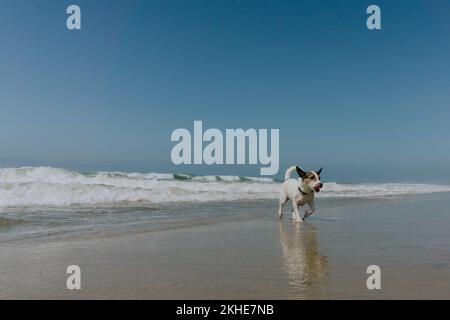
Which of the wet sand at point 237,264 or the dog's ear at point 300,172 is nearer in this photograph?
the wet sand at point 237,264

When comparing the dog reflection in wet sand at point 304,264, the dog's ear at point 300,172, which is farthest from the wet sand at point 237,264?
the dog's ear at point 300,172

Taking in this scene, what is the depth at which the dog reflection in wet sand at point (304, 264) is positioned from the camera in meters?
3.38

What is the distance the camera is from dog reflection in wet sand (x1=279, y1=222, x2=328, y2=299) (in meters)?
3.38

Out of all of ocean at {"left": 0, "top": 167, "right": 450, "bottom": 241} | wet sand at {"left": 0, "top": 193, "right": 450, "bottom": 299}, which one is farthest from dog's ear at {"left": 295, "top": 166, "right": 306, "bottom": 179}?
ocean at {"left": 0, "top": 167, "right": 450, "bottom": 241}

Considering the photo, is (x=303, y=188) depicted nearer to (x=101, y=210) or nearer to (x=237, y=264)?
(x=237, y=264)

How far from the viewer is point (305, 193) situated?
27.8ft

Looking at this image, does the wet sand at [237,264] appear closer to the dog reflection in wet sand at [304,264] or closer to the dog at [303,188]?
the dog reflection in wet sand at [304,264]

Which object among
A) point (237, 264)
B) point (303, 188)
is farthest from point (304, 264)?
point (303, 188)

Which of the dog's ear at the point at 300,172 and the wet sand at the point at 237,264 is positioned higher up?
the dog's ear at the point at 300,172

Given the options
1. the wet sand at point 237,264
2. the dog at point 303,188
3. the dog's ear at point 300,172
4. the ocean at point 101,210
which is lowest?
the ocean at point 101,210

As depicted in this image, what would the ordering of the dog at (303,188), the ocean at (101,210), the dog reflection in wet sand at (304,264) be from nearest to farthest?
the dog reflection in wet sand at (304,264)
the ocean at (101,210)
the dog at (303,188)

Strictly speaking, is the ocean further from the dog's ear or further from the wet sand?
the dog's ear

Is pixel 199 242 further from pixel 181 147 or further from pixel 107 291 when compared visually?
pixel 181 147

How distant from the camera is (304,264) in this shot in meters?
4.39
